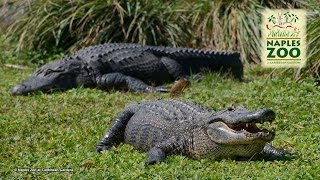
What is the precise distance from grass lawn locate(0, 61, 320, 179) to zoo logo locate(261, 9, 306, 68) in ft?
1.06

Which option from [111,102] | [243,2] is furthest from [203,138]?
[243,2]

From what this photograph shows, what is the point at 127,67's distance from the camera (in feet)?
33.8

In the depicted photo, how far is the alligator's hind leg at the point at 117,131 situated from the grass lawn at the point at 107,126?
0.36ft

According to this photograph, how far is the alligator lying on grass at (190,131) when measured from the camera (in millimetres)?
5527

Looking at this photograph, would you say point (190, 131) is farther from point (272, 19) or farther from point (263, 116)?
point (272, 19)

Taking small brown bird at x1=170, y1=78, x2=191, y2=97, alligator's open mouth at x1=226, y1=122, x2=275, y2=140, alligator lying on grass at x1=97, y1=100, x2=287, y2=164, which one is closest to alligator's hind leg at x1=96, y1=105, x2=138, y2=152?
alligator lying on grass at x1=97, y1=100, x2=287, y2=164

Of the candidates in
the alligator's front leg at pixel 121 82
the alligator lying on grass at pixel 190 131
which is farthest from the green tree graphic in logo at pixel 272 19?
the alligator lying on grass at pixel 190 131

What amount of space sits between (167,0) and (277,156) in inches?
257

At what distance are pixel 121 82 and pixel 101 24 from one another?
1.66 m

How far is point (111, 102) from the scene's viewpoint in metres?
8.56

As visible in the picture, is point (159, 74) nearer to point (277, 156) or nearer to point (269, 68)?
point (269, 68)

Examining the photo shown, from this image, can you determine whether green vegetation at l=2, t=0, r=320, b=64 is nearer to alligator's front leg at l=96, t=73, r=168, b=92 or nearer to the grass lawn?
the grass lawn

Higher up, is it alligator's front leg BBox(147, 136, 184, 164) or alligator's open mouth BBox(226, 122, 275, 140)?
alligator's open mouth BBox(226, 122, 275, 140)

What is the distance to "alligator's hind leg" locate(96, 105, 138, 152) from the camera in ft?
21.6
